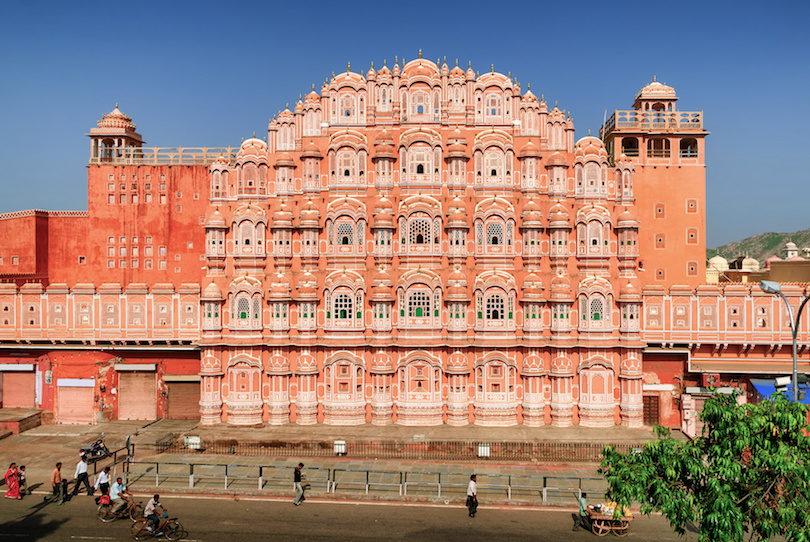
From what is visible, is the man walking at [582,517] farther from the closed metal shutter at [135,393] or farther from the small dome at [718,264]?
the small dome at [718,264]

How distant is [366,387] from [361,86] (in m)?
22.3

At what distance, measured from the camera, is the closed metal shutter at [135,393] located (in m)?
45.1

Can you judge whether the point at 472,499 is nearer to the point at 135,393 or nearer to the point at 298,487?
the point at 298,487

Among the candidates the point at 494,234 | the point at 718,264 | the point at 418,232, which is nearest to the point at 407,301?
the point at 418,232

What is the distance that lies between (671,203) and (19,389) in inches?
2137

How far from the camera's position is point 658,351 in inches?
1662

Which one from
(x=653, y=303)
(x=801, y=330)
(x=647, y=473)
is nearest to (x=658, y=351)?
(x=653, y=303)

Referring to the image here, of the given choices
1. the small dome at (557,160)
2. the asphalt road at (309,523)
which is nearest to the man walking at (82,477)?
the asphalt road at (309,523)

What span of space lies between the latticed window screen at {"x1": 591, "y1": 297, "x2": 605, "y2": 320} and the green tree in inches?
934

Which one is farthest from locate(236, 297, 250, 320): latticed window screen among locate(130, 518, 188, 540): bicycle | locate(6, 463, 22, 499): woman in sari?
locate(130, 518, 188, 540): bicycle

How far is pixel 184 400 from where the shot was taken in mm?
45125

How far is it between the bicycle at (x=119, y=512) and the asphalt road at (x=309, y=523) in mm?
300

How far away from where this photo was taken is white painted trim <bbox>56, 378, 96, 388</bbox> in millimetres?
44875

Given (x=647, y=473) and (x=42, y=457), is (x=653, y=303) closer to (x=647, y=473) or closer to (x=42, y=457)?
(x=647, y=473)
